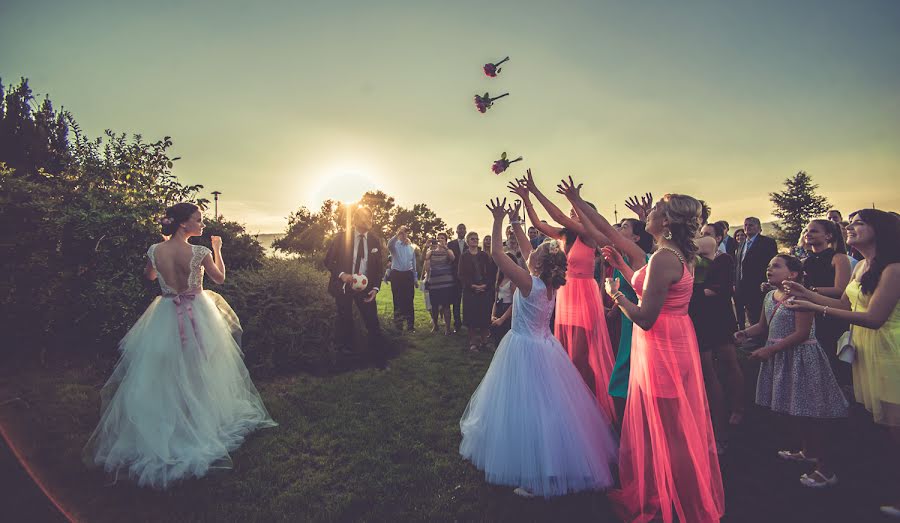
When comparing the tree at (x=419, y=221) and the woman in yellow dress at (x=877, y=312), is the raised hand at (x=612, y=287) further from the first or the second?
the tree at (x=419, y=221)

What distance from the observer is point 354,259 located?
6812 millimetres

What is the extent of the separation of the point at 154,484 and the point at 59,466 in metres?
1.21

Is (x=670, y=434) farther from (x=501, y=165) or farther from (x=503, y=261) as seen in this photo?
(x=501, y=165)

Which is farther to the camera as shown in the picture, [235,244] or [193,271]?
[235,244]

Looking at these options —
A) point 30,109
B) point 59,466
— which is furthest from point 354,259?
point 30,109

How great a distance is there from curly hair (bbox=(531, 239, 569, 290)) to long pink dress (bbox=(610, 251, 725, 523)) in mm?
791

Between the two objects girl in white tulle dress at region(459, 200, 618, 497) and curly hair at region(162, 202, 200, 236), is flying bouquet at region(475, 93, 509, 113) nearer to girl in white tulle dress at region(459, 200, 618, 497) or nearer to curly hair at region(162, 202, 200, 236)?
girl in white tulle dress at region(459, 200, 618, 497)

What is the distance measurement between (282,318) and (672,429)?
6376 millimetres

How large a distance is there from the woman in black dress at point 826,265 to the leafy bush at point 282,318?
23.2 feet

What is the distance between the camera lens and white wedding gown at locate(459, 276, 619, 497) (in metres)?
3.29

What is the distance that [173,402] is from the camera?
3.99 m

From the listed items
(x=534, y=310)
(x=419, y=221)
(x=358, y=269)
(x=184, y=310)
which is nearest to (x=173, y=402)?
(x=184, y=310)

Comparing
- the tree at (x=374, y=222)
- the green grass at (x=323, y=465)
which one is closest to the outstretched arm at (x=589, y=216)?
the green grass at (x=323, y=465)

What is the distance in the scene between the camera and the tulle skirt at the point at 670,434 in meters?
2.70
